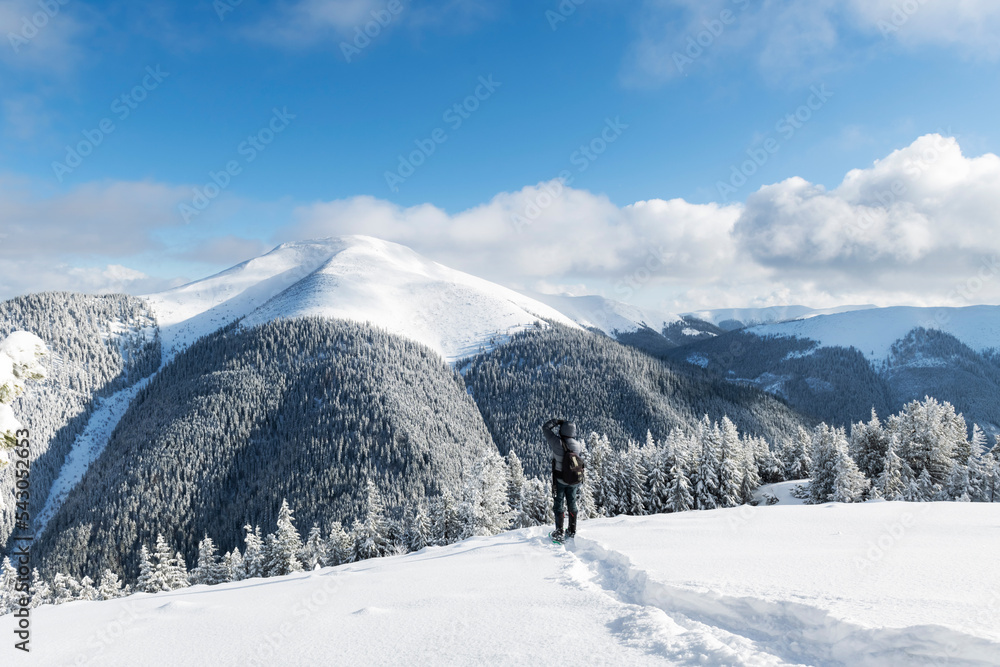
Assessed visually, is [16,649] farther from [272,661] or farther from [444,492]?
[444,492]

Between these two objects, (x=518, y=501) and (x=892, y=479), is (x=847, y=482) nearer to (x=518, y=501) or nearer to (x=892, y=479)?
(x=892, y=479)

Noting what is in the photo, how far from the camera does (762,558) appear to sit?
766cm

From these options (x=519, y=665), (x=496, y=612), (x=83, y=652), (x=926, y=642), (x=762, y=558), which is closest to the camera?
(x=926, y=642)

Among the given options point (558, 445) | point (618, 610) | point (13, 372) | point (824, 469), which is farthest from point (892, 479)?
point (13, 372)

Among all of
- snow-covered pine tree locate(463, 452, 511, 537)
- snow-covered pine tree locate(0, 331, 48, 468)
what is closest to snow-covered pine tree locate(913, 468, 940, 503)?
snow-covered pine tree locate(463, 452, 511, 537)

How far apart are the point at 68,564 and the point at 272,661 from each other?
535 ft

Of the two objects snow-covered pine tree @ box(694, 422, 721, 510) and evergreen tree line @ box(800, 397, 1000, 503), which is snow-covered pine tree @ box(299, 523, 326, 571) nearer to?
snow-covered pine tree @ box(694, 422, 721, 510)

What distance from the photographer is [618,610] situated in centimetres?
570

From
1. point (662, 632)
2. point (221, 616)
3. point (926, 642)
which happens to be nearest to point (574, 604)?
point (662, 632)

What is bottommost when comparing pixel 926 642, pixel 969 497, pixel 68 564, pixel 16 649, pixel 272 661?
pixel 68 564

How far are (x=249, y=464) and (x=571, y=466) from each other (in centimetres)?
18180

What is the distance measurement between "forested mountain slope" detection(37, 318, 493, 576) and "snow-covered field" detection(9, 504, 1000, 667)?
110207 millimetres

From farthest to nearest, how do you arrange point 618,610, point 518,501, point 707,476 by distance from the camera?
point 518,501 → point 707,476 → point 618,610

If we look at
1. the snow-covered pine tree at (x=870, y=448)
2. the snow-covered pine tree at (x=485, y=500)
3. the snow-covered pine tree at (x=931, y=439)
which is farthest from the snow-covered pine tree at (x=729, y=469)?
the snow-covered pine tree at (x=485, y=500)
